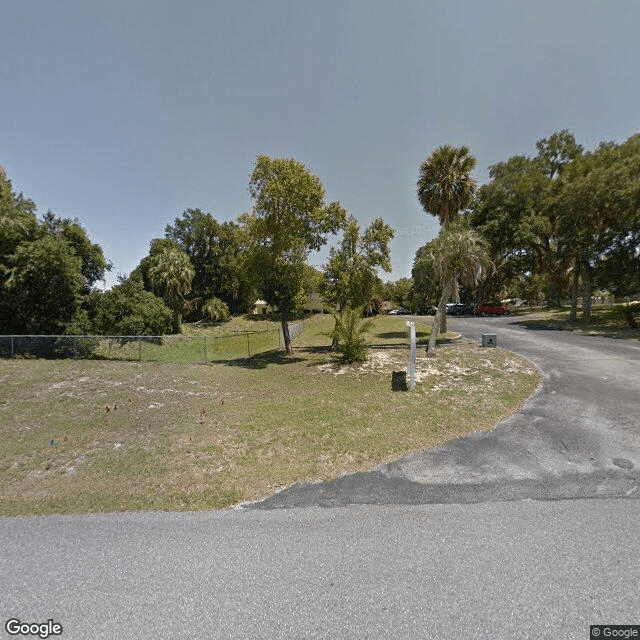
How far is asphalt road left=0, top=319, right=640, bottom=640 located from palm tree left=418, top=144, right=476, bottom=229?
15412 mm

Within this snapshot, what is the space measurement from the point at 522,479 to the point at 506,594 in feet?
7.66

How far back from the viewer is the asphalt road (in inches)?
95.1

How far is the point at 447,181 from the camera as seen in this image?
56.8 ft

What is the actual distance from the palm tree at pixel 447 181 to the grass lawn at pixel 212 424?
→ 390 inches

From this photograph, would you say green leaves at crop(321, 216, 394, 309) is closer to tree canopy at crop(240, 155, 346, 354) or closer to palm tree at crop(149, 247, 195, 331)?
tree canopy at crop(240, 155, 346, 354)

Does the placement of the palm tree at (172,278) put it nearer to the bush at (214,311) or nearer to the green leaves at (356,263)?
the bush at (214,311)

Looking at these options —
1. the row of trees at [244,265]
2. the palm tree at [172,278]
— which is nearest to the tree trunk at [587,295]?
the row of trees at [244,265]

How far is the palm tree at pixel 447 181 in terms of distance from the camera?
1720 centimetres

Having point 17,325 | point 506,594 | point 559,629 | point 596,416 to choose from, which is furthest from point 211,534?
point 17,325

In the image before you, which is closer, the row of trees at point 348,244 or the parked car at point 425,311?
the row of trees at point 348,244

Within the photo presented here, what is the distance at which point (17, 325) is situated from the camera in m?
17.9

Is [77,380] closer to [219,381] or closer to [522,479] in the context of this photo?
[219,381]

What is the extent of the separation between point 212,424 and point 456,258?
438 inches

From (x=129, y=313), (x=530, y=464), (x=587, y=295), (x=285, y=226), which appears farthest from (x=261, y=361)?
(x=587, y=295)
